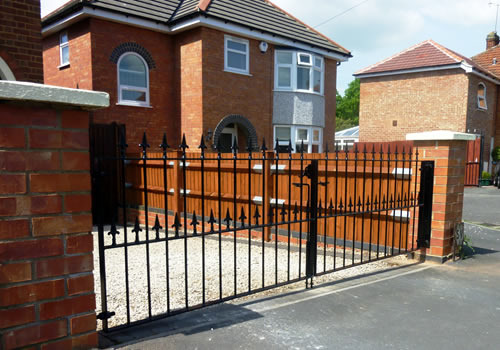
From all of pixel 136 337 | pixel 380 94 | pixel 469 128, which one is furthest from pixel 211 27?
pixel 469 128

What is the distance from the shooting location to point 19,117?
2064 mm

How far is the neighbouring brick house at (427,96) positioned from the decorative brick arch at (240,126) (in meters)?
10.6

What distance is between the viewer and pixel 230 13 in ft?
39.7

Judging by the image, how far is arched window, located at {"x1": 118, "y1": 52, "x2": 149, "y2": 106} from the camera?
10.9 m

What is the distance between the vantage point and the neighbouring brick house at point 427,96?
18.1m

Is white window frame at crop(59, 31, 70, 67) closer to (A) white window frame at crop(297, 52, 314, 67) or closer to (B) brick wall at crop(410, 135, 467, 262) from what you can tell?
(A) white window frame at crop(297, 52, 314, 67)

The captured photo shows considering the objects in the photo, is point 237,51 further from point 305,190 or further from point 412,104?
point 412,104

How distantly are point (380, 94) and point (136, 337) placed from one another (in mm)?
20628

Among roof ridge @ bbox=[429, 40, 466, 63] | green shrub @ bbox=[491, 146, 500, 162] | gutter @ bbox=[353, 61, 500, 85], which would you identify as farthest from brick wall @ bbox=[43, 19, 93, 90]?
green shrub @ bbox=[491, 146, 500, 162]

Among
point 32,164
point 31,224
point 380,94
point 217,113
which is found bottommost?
point 31,224

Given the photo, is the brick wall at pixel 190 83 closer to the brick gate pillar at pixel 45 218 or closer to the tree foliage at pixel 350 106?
the brick gate pillar at pixel 45 218

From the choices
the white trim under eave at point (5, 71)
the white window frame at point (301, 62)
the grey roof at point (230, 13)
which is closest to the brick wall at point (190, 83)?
the grey roof at point (230, 13)

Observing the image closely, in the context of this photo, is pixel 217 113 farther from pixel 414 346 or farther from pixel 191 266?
pixel 414 346

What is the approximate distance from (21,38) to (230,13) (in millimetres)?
7695
